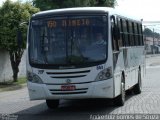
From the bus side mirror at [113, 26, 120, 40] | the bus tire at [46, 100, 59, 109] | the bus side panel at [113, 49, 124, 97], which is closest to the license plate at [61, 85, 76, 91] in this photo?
the bus side panel at [113, 49, 124, 97]

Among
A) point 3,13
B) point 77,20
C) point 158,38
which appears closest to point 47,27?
point 77,20

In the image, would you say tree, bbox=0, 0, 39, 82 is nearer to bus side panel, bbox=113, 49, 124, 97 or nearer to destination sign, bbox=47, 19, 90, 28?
bus side panel, bbox=113, 49, 124, 97

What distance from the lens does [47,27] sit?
47.6ft

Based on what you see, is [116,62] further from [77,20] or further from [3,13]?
[3,13]

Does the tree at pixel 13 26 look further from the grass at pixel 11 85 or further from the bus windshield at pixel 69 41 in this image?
the bus windshield at pixel 69 41

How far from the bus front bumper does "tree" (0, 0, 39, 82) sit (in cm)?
1403

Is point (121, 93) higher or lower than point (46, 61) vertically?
lower

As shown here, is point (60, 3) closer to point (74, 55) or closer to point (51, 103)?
point (51, 103)

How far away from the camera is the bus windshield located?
14.1 metres

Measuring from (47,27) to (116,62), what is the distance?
7.18 ft

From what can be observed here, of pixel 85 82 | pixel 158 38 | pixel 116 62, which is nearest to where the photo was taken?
pixel 85 82

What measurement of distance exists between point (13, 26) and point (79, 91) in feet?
53.1

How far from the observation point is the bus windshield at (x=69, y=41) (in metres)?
14.1

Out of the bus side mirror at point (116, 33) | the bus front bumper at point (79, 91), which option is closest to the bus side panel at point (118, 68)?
the bus side mirror at point (116, 33)
